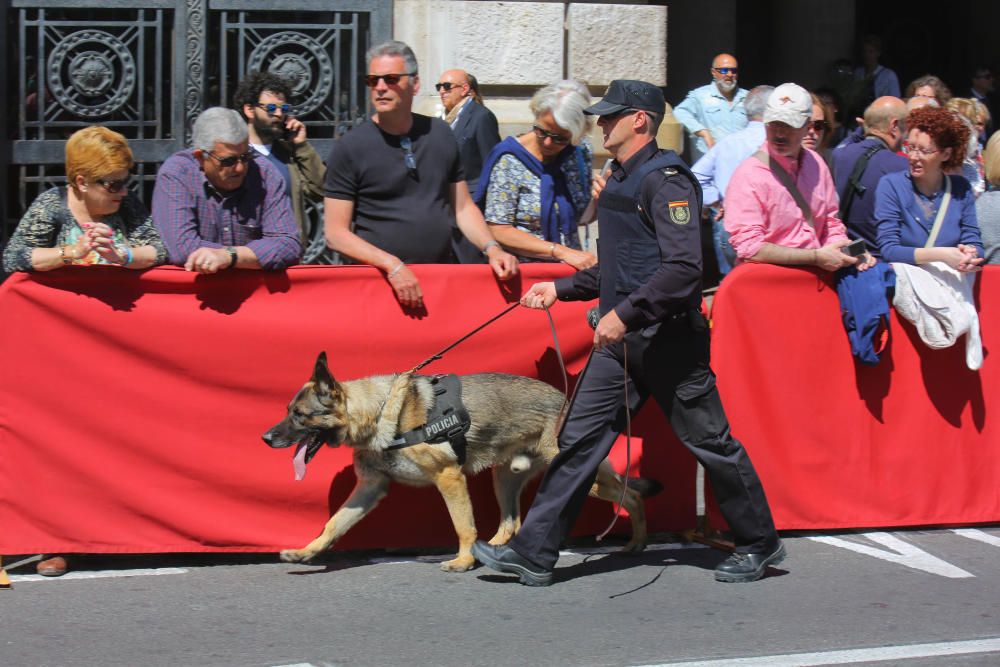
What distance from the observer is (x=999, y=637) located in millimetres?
5539

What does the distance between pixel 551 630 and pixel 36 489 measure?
2349mm

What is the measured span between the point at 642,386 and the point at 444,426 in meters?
0.87

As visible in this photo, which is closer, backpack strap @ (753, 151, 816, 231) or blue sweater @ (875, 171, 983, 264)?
backpack strap @ (753, 151, 816, 231)

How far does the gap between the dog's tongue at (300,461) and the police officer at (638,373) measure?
2.64ft

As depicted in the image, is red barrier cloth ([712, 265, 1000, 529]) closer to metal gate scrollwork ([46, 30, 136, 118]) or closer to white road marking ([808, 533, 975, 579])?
white road marking ([808, 533, 975, 579])

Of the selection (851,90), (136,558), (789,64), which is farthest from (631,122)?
(789,64)

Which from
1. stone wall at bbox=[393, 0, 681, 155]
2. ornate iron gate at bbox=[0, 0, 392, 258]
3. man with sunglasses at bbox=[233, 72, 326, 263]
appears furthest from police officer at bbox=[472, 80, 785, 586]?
ornate iron gate at bbox=[0, 0, 392, 258]

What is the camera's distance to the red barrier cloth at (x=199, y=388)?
6.25 m

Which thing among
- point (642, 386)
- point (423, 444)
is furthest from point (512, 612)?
point (642, 386)

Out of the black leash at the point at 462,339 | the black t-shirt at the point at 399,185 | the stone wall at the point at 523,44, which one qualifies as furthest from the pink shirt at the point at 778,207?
the stone wall at the point at 523,44

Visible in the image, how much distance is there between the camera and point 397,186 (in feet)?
22.6

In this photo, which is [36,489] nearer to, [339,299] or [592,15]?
[339,299]

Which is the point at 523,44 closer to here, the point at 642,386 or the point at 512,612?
the point at 642,386

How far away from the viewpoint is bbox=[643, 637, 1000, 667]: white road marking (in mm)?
5180
